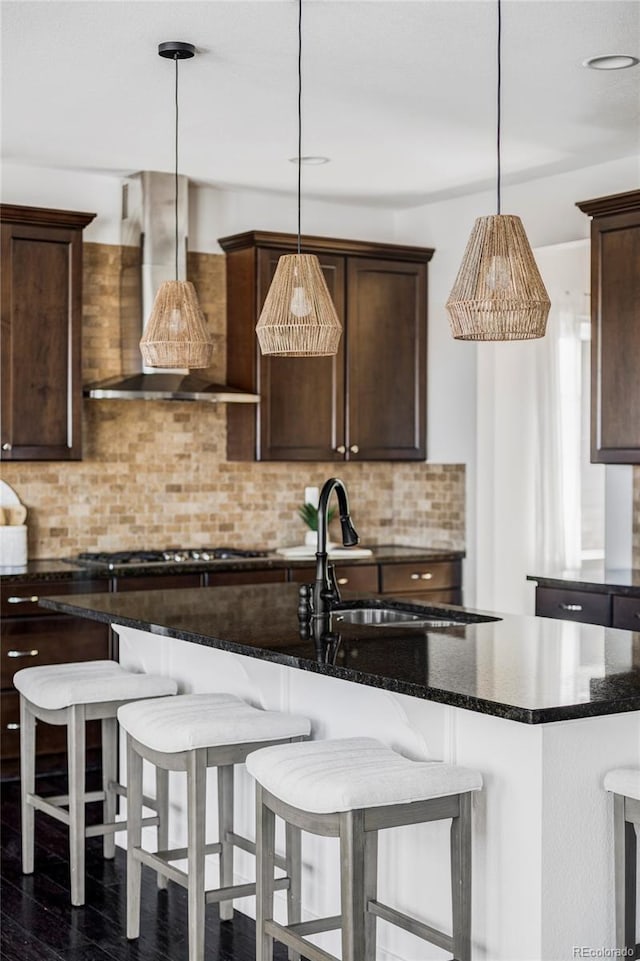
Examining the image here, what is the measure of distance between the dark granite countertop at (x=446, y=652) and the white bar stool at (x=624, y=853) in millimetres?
218

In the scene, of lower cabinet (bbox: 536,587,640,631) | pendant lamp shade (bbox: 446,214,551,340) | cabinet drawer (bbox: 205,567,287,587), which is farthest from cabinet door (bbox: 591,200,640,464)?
pendant lamp shade (bbox: 446,214,551,340)

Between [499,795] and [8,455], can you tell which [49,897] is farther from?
[8,455]

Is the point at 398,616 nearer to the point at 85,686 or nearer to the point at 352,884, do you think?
the point at 85,686

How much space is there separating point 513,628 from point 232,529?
10.4 ft

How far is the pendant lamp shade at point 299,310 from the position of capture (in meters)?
3.56

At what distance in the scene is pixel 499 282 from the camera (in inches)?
123

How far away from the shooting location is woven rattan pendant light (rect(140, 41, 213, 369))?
4.18 meters

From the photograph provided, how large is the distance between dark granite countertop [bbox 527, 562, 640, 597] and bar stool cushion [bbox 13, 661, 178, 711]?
1.93 metres

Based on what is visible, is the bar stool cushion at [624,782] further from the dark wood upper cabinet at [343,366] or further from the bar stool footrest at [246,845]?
the dark wood upper cabinet at [343,366]

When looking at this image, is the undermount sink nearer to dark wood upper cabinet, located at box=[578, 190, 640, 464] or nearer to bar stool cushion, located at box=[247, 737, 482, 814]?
bar stool cushion, located at box=[247, 737, 482, 814]

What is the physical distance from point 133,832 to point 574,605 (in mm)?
2386

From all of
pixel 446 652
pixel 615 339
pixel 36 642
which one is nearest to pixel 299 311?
pixel 446 652

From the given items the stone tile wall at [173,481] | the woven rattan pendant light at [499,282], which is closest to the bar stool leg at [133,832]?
the woven rattan pendant light at [499,282]

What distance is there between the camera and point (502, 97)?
4738mm
